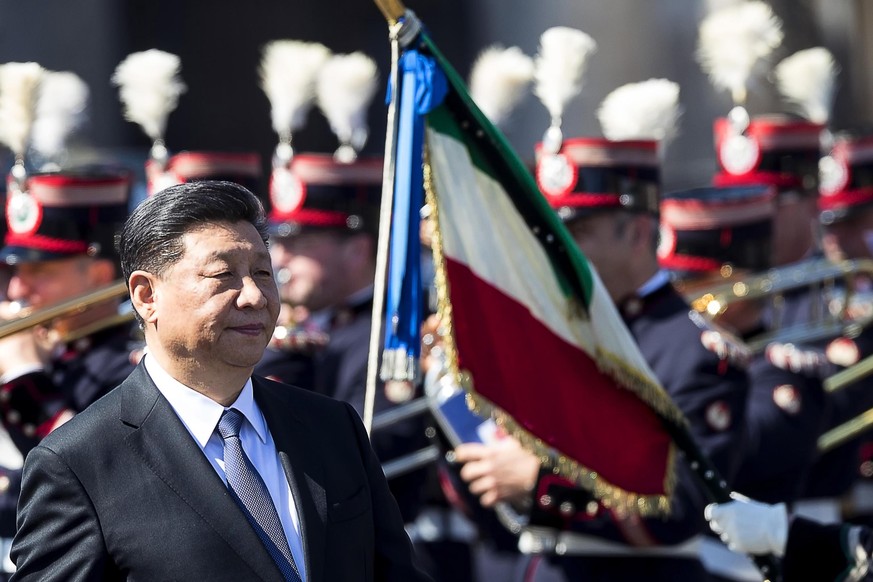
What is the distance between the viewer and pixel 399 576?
3.36 metres

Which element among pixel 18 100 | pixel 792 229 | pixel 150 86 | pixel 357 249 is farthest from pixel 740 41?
pixel 18 100

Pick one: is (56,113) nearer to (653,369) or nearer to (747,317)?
(747,317)

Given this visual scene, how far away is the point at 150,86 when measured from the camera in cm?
748

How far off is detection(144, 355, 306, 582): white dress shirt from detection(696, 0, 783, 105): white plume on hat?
14.9 feet

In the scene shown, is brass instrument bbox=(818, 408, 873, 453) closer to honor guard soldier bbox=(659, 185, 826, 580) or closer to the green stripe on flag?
honor guard soldier bbox=(659, 185, 826, 580)

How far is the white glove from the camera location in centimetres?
454

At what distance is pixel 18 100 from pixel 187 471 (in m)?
3.83

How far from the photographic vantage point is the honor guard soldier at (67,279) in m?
6.40

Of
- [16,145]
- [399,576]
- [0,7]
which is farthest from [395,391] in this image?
[0,7]

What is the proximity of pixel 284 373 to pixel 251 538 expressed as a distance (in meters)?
3.70

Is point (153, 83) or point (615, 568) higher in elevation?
point (153, 83)

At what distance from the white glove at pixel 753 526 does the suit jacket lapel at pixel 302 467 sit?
1.67 meters

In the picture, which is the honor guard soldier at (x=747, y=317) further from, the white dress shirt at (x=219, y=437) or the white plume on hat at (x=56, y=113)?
the white dress shirt at (x=219, y=437)

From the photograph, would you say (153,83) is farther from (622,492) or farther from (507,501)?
(622,492)
